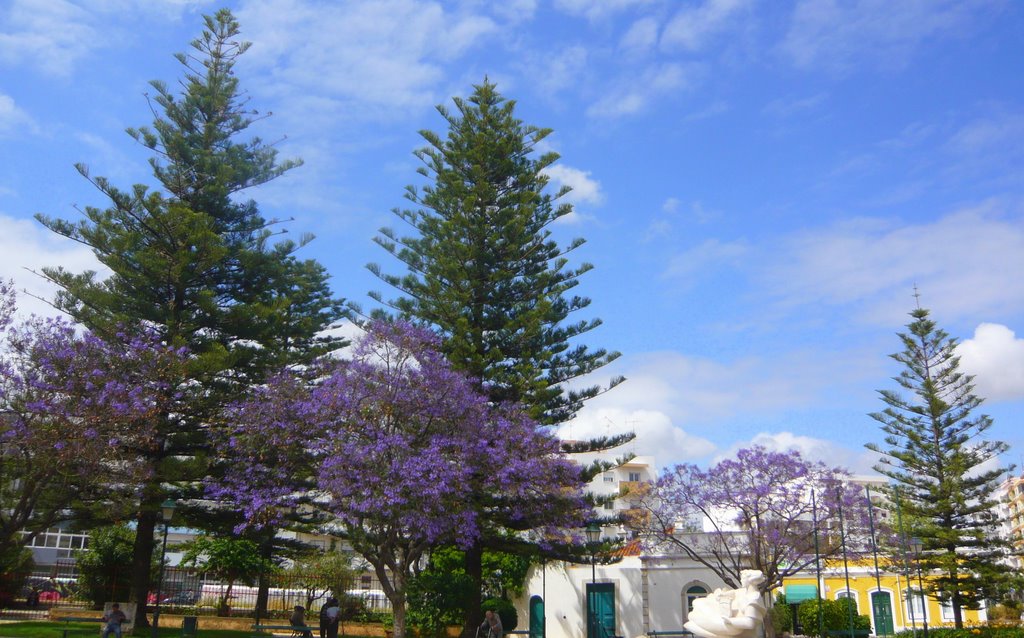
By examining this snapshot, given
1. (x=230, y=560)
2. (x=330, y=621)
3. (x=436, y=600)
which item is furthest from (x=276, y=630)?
(x=230, y=560)

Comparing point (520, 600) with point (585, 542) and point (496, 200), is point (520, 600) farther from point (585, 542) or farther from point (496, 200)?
point (496, 200)

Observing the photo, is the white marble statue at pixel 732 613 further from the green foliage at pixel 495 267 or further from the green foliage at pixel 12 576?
the green foliage at pixel 12 576

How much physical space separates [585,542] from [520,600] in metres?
7.03

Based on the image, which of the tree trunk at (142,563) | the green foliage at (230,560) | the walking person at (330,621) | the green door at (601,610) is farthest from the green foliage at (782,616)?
the tree trunk at (142,563)

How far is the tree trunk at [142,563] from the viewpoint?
16.1 m

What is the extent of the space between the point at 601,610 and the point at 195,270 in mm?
12862

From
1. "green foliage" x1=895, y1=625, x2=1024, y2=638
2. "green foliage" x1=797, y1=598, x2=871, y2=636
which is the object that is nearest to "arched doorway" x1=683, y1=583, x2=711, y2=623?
"green foliage" x1=797, y1=598, x2=871, y2=636

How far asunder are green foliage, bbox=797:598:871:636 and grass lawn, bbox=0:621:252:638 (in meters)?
14.3

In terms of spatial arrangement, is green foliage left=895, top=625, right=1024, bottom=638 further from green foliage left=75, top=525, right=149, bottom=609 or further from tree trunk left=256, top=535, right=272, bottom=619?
green foliage left=75, top=525, right=149, bottom=609

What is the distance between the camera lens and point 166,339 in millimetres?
17281

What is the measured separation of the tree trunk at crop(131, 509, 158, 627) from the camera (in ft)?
52.7

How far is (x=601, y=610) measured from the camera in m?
21.8

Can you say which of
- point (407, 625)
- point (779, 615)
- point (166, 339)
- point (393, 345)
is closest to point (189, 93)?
point (166, 339)

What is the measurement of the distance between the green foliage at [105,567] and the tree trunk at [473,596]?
8.45 metres
